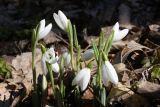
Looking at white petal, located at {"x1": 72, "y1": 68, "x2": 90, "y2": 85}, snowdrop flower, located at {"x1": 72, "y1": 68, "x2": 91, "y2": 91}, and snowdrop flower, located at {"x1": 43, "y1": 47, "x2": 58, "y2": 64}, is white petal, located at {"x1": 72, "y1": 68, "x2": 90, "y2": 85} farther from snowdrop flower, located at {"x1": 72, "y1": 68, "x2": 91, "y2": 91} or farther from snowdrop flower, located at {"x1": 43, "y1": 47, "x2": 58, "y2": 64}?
snowdrop flower, located at {"x1": 43, "y1": 47, "x2": 58, "y2": 64}

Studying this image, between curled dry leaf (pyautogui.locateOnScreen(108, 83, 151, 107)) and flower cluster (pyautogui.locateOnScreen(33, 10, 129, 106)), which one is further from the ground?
flower cluster (pyautogui.locateOnScreen(33, 10, 129, 106))

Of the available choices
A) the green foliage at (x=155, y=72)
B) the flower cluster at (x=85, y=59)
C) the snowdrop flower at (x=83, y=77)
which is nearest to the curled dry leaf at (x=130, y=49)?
the green foliage at (x=155, y=72)

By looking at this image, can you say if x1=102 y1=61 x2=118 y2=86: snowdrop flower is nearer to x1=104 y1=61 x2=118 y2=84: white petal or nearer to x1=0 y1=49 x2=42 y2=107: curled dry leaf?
x1=104 y1=61 x2=118 y2=84: white petal

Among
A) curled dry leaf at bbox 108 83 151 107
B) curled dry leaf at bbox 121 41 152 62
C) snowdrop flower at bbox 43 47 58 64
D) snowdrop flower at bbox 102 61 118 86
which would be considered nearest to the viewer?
snowdrop flower at bbox 102 61 118 86

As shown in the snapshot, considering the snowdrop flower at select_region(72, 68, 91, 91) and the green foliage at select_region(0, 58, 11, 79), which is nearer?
the snowdrop flower at select_region(72, 68, 91, 91)

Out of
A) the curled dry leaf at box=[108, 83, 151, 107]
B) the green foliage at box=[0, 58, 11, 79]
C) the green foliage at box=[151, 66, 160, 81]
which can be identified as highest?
the green foliage at box=[0, 58, 11, 79]

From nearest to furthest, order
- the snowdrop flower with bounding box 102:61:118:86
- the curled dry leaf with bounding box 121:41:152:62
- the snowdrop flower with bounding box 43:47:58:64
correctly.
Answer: the snowdrop flower with bounding box 102:61:118:86, the snowdrop flower with bounding box 43:47:58:64, the curled dry leaf with bounding box 121:41:152:62

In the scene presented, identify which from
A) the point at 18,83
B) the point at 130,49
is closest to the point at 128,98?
the point at 130,49

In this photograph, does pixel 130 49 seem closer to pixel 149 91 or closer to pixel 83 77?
pixel 149 91

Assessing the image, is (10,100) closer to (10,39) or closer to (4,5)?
(10,39)

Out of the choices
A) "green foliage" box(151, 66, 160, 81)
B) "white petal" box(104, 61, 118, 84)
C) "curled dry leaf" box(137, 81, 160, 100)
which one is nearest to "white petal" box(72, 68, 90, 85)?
"white petal" box(104, 61, 118, 84)

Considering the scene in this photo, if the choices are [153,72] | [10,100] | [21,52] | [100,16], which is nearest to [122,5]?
[100,16]
